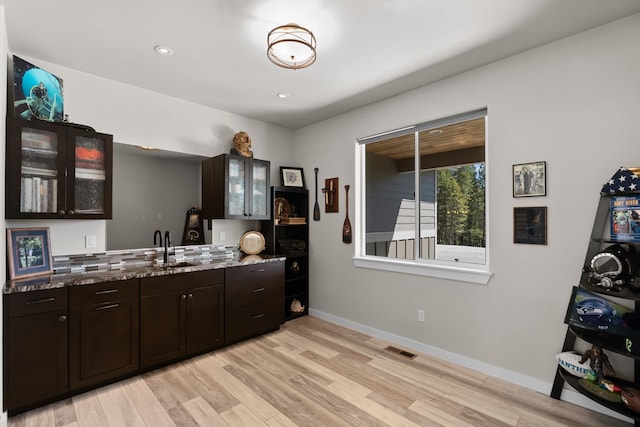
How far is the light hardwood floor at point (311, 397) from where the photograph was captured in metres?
2.03

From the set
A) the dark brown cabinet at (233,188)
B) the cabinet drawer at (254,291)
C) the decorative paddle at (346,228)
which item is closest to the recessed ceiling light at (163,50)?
the dark brown cabinet at (233,188)

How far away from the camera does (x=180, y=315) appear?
110 inches

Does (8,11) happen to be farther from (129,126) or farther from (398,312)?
(398,312)

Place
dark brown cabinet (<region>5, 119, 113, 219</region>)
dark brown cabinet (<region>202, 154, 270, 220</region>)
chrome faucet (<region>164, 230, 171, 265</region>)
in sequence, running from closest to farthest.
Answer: dark brown cabinet (<region>5, 119, 113, 219</region>), chrome faucet (<region>164, 230, 171, 265</region>), dark brown cabinet (<region>202, 154, 270, 220</region>)

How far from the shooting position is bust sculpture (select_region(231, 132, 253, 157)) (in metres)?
3.70

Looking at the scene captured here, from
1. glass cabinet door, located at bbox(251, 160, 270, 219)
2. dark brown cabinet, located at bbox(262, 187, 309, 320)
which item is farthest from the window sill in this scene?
glass cabinet door, located at bbox(251, 160, 270, 219)

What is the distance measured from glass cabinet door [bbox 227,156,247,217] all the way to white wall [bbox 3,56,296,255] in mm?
358

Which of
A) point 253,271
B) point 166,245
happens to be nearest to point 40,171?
point 166,245

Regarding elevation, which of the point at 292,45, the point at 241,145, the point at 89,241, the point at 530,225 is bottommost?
the point at 89,241

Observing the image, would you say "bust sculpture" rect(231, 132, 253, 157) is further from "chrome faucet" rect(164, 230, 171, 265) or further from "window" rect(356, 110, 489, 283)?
"window" rect(356, 110, 489, 283)

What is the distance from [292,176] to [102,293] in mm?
2619

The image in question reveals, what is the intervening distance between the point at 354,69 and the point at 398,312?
2.50 meters

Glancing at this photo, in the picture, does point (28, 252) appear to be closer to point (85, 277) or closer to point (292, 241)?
point (85, 277)

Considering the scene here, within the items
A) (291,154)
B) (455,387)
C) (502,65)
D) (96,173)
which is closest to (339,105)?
(291,154)
